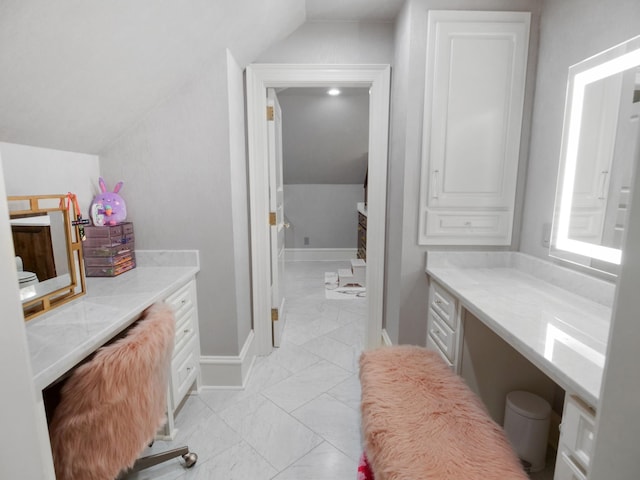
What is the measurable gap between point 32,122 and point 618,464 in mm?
1962

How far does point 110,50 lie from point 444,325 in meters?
1.92


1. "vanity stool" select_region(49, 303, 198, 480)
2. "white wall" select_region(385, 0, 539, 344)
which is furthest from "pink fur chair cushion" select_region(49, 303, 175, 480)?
"white wall" select_region(385, 0, 539, 344)

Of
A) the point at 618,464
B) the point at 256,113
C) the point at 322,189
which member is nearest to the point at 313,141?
the point at 322,189

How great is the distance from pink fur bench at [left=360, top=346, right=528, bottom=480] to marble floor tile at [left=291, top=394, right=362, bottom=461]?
53 centimetres

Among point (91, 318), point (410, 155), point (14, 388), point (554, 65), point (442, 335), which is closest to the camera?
point (14, 388)

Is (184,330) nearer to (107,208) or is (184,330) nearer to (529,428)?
(107,208)

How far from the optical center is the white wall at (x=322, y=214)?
5.62 metres

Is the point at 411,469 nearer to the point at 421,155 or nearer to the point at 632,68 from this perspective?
the point at 421,155

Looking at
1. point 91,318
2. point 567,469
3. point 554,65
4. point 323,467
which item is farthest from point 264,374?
point 554,65

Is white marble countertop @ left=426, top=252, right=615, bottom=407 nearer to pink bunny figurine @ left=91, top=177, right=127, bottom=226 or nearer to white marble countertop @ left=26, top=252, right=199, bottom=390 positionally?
white marble countertop @ left=26, top=252, right=199, bottom=390

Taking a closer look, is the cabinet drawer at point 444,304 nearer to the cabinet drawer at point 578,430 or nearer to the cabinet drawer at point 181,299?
the cabinet drawer at point 578,430

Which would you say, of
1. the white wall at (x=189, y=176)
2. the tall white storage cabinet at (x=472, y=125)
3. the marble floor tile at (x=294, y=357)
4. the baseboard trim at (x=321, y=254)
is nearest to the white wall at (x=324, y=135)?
the baseboard trim at (x=321, y=254)

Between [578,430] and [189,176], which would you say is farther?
[189,176]

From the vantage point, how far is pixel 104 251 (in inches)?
66.6
